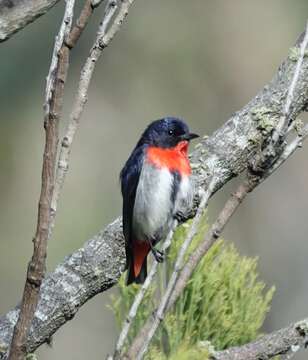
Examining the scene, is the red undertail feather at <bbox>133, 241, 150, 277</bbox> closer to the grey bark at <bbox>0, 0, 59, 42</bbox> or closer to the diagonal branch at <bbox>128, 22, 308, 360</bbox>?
the grey bark at <bbox>0, 0, 59, 42</bbox>

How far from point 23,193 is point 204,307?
7224 millimetres

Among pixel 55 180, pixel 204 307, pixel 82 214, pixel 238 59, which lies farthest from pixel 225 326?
pixel 238 59

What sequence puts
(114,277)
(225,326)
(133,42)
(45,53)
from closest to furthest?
(225,326)
(114,277)
(45,53)
(133,42)

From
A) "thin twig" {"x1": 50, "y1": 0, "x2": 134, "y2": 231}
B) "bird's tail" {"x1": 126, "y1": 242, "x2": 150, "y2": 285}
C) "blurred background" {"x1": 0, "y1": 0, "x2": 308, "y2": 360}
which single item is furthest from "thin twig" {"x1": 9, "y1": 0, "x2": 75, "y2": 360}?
"blurred background" {"x1": 0, "y1": 0, "x2": 308, "y2": 360}

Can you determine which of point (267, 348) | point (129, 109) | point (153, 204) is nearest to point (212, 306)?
point (267, 348)

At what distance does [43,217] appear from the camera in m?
1.82

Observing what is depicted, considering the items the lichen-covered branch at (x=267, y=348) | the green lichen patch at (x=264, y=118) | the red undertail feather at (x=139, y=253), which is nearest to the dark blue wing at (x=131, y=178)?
the red undertail feather at (x=139, y=253)

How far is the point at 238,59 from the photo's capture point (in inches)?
373

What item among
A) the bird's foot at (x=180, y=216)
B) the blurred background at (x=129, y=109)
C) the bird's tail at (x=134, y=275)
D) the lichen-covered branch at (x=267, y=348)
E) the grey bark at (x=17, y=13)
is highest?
the blurred background at (x=129, y=109)

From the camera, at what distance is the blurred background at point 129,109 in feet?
29.0

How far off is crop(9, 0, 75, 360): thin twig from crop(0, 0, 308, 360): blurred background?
6.66 meters

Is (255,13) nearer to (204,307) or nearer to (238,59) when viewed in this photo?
(238,59)

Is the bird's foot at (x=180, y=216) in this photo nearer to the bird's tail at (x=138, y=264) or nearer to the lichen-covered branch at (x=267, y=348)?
the bird's tail at (x=138, y=264)

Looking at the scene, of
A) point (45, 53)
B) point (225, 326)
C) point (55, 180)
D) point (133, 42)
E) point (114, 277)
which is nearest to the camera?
point (55, 180)
